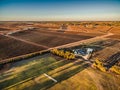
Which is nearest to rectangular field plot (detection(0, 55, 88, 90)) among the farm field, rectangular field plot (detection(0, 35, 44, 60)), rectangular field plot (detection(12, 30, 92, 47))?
the farm field

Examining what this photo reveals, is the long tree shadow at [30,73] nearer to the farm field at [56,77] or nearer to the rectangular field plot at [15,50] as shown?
the farm field at [56,77]

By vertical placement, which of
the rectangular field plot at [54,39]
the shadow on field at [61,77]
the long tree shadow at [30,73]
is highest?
the shadow on field at [61,77]

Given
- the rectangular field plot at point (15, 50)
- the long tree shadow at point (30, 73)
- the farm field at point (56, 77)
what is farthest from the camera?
the rectangular field plot at point (15, 50)

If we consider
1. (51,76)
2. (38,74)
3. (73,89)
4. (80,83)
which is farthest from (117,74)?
(38,74)

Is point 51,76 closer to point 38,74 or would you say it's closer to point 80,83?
point 38,74

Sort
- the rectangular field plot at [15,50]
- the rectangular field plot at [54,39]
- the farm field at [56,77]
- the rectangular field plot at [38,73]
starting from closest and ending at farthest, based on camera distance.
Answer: the farm field at [56,77] → the rectangular field plot at [38,73] → the rectangular field plot at [15,50] → the rectangular field plot at [54,39]

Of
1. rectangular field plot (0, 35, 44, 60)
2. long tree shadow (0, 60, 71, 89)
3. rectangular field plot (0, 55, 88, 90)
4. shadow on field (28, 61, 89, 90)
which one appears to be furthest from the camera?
rectangular field plot (0, 35, 44, 60)

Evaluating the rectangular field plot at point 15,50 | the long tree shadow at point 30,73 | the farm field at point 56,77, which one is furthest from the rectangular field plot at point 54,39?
the farm field at point 56,77

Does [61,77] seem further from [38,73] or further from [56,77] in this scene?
[38,73]

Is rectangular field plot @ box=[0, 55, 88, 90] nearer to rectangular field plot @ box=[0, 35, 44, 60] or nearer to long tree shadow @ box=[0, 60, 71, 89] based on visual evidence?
long tree shadow @ box=[0, 60, 71, 89]
